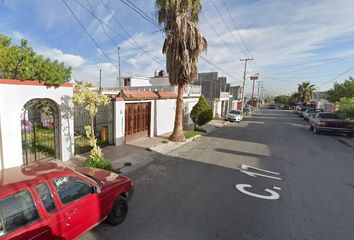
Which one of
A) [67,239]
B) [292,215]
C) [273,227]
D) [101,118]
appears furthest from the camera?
[101,118]

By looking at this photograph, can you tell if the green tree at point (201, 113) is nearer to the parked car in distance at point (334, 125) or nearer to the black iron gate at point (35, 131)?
the parked car in distance at point (334, 125)

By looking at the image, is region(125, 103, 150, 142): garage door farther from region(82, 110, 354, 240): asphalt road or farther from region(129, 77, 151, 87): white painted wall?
region(129, 77, 151, 87): white painted wall

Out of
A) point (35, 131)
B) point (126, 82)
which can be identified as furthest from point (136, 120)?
point (126, 82)

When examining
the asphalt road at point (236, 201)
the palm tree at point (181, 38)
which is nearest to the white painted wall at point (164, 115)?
the palm tree at point (181, 38)

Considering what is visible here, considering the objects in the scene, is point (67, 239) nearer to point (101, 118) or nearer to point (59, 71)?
point (59, 71)

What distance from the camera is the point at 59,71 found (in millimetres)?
7172

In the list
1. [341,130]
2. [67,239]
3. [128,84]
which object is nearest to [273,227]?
[67,239]

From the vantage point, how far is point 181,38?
1122 centimetres

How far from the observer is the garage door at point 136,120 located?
37.8 feet

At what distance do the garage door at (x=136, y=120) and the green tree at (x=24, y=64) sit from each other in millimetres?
4708

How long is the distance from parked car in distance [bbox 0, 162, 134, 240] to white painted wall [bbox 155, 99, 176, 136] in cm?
994

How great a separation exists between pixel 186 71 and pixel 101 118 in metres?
5.29

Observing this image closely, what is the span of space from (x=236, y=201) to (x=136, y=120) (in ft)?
27.1

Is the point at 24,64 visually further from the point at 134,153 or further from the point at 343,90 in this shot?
the point at 343,90
